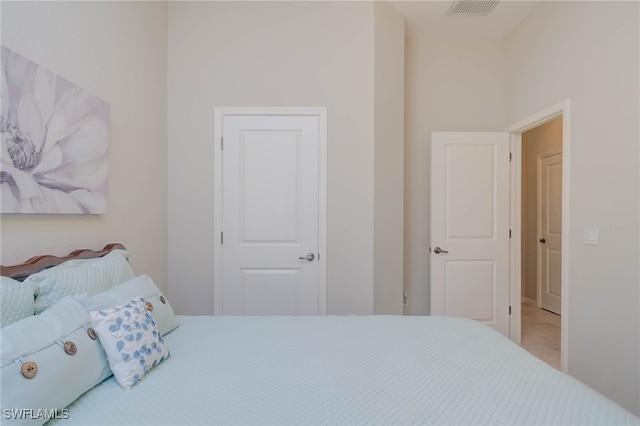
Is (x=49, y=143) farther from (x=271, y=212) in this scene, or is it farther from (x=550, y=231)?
(x=550, y=231)

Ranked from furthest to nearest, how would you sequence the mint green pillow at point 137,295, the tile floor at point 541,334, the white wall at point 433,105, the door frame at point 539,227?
the door frame at point 539,227 < the white wall at point 433,105 < the tile floor at point 541,334 < the mint green pillow at point 137,295

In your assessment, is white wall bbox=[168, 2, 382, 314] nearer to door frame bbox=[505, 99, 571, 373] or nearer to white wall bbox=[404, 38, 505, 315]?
white wall bbox=[404, 38, 505, 315]

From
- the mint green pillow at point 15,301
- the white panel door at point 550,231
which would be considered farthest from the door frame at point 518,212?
the mint green pillow at point 15,301

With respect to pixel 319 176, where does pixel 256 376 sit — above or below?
below

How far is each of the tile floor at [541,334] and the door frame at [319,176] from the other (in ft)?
6.45

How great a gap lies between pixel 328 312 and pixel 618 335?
73.2 inches

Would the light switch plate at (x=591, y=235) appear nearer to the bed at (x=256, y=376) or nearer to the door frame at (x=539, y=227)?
the bed at (x=256, y=376)

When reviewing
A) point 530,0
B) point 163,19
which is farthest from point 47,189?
point 530,0

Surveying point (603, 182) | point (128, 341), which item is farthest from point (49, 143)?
point (603, 182)

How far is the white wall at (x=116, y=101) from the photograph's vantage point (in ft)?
4.25

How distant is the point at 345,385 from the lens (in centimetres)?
98

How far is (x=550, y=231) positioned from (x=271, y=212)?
3.70 meters

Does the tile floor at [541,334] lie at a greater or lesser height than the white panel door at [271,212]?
lesser

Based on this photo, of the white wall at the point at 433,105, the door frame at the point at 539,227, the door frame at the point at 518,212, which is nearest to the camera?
the door frame at the point at 518,212
